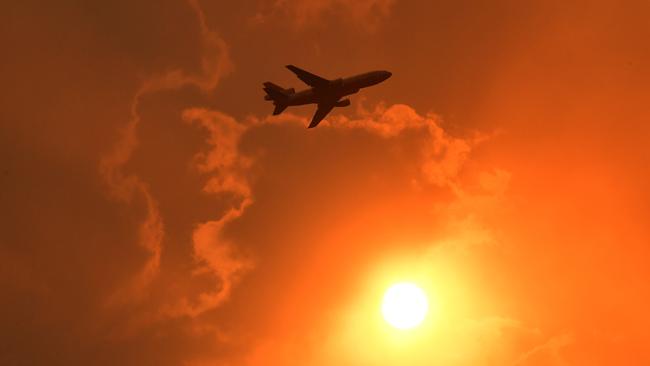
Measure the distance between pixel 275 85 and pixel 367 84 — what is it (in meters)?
21.2

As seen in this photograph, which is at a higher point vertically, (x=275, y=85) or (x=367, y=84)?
(x=275, y=85)

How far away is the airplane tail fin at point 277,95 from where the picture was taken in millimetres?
158625

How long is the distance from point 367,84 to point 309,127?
57.2 feet

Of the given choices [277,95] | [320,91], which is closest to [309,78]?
[320,91]

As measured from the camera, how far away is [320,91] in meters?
151

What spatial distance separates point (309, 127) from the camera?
16062cm

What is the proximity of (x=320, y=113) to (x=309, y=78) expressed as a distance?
12620 mm

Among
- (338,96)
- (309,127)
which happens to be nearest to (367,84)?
(338,96)

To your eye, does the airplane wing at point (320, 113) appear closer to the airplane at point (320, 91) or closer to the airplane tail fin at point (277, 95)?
the airplane at point (320, 91)

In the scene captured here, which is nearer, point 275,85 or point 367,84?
point 367,84

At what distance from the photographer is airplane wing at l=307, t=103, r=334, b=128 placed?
15775 cm

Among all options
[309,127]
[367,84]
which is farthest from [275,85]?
[367,84]

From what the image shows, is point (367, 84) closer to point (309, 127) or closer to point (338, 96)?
point (338, 96)

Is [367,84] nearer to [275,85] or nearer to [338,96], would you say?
[338,96]
